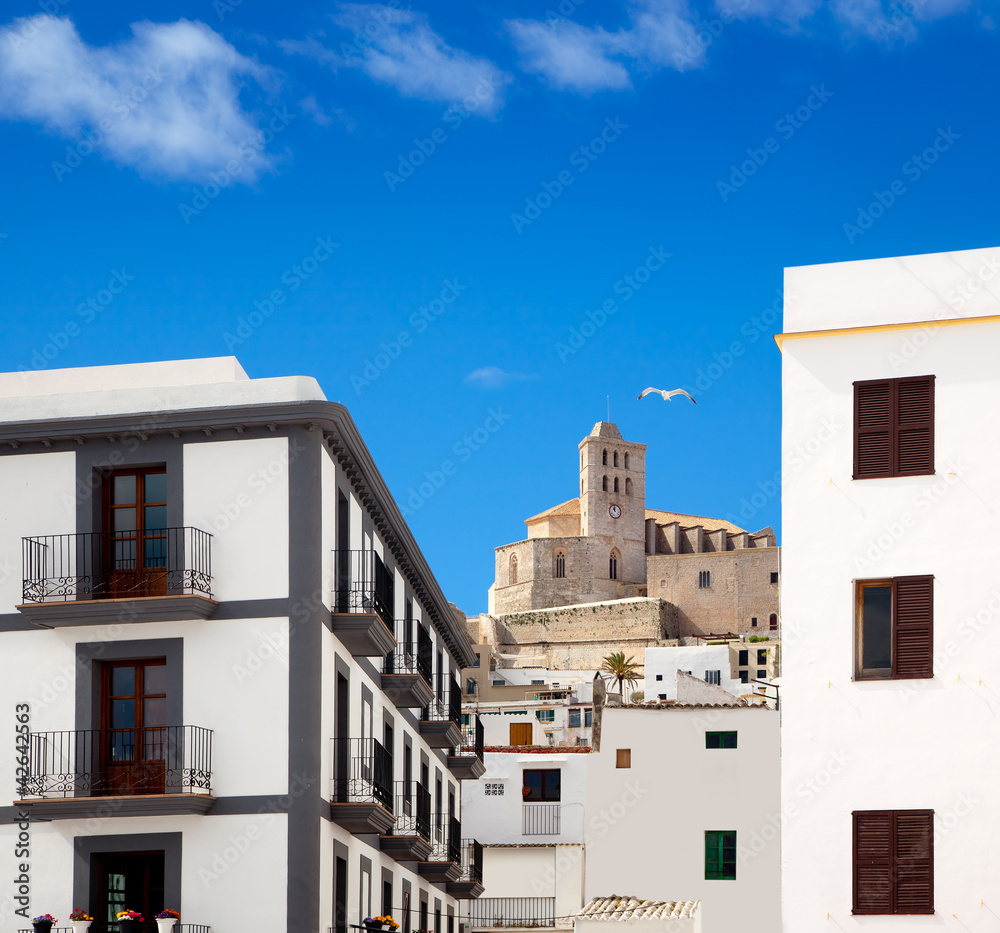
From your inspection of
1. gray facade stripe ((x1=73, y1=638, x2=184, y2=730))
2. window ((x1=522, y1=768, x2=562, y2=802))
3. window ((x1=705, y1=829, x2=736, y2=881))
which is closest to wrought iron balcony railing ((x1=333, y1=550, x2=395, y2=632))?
gray facade stripe ((x1=73, y1=638, x2=184, y2=730))

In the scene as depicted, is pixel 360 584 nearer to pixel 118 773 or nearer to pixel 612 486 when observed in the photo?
pixel 118 773

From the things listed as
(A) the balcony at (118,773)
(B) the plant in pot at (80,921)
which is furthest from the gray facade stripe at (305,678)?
(B) the plant in pot at (80,921)

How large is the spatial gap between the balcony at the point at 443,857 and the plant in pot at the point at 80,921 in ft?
32.6

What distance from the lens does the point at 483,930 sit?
136ft

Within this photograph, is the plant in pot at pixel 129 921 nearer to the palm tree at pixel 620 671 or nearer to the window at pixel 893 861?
the window at pixel 893 861

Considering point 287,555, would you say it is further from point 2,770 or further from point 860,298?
point 860,298

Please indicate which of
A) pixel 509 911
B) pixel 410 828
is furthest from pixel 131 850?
pixel 509 911

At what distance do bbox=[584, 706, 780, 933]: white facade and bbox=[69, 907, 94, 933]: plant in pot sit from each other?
17.9 m

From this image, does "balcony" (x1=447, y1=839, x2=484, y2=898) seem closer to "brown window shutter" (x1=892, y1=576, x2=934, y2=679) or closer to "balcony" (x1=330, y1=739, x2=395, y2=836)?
"balcony" (x1=330, y1=739, x2=395, y2=836)

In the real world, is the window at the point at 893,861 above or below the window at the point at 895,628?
below

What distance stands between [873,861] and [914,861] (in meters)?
0.46

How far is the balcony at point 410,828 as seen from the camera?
1038 inches

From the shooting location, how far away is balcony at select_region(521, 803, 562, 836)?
43.6 m

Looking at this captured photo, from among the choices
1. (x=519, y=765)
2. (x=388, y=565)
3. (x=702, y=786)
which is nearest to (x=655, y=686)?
(x=519, y=765)
